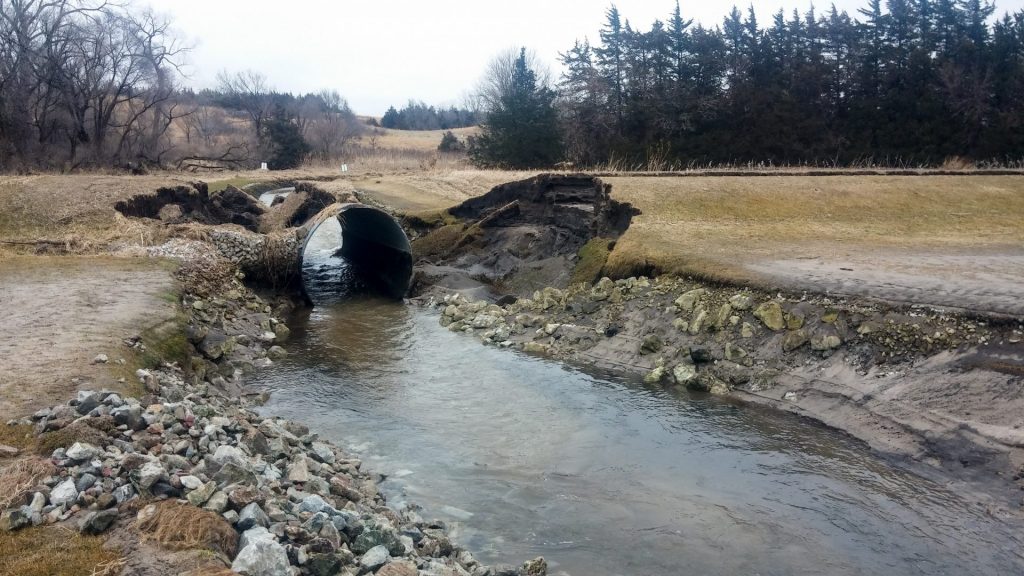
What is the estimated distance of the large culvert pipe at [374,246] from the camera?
20.5 meters

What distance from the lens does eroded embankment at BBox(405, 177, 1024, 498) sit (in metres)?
8.94

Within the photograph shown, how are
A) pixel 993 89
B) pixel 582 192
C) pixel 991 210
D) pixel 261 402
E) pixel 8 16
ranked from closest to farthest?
1. pixel 261 402
2. pixel 991 210
3. pixel 582 192
4. pixel 8 16
5. pixel 993 89

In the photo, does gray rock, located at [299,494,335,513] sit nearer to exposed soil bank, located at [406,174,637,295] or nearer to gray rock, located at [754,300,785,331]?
gray rock, located at [754,300,785,331]

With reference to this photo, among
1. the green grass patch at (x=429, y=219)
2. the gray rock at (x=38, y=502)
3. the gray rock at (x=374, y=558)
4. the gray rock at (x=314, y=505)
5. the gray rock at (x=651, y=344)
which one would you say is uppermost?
the green grass patch at (x=429, y=219)

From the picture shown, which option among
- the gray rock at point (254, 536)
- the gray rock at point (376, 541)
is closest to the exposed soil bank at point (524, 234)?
the gray rock at point (376, 541)

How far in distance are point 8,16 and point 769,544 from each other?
151 feet

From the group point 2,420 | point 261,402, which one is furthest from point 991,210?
point 2,420

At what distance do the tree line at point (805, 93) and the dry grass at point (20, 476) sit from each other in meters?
36.9

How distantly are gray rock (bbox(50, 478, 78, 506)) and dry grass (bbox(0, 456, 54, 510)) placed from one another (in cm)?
19

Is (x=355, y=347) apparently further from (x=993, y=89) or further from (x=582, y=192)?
(x=993, y=89)

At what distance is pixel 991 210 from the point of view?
72.1 feet

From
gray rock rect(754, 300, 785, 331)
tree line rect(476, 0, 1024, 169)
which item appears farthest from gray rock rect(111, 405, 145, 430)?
tree line rect(476, 0, 1024, 169)

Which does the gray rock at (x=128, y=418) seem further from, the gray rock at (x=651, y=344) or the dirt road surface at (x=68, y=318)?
the gray rock at (x=651, y=344)

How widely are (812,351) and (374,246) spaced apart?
17.2 meters
